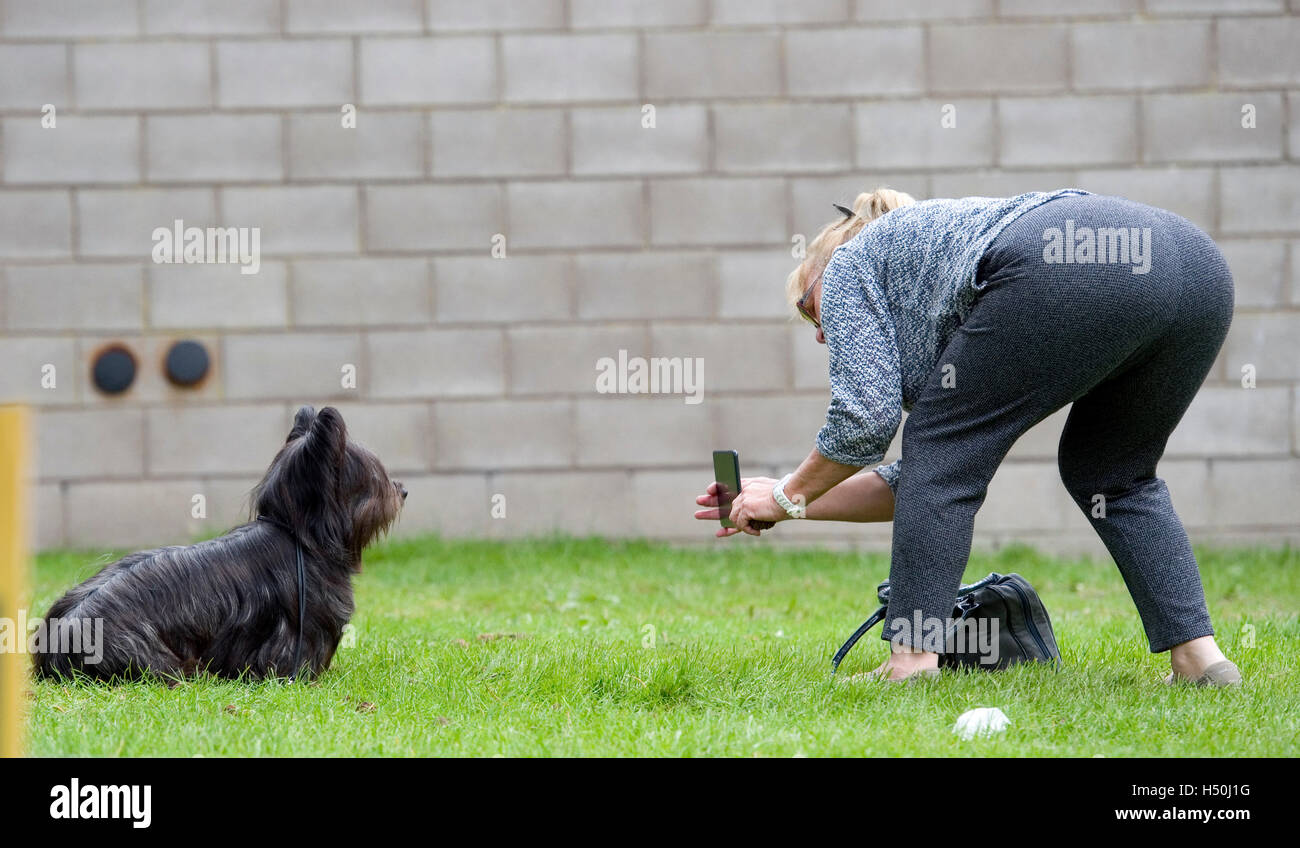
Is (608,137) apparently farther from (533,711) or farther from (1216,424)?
(533,711)

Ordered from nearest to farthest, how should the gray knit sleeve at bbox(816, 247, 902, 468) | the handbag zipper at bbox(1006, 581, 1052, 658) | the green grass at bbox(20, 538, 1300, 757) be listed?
1. the green grass at bbox(20, 538, 1300, 757)
2. the gray knit sleeve at bbox(816, 247, 902, 468)
3. the handbag zipper at bbox(1006, 581, 1052, 658)

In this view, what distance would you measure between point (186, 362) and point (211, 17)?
1956 millimetres

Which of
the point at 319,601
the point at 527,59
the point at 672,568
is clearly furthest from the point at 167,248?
the point at 319,601

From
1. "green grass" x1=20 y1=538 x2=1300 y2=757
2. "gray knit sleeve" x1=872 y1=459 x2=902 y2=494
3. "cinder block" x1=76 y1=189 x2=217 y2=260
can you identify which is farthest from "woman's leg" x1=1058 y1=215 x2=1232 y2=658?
"cinder block" x1=76 y1=189 x2=217 y2=260

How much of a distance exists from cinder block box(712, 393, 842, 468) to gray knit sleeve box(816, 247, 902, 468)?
3.60 metres

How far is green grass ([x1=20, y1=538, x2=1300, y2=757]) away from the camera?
8.68 feet

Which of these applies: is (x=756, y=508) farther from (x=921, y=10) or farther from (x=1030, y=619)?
(x=921, y=10)

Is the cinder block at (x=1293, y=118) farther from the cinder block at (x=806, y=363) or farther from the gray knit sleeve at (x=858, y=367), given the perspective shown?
the gray knit sleeve at (x=858, y=367)

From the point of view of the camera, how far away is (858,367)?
3131mm

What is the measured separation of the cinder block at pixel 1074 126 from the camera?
6750mm

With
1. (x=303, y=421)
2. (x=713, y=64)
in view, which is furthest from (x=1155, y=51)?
(x=303, y=421)

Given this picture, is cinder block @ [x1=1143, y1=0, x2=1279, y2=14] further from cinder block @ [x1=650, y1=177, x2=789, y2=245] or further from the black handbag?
the black handbag

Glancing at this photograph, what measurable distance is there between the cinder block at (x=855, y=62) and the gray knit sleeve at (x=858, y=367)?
383 cm

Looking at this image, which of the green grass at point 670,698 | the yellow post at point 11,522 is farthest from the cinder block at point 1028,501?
the yellow post at point 11,522
